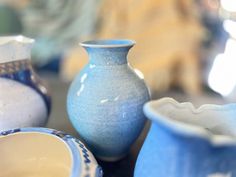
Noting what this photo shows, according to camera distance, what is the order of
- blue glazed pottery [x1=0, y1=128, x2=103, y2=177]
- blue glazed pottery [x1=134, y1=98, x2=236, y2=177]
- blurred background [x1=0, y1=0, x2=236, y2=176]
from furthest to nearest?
1. blurred background [x1=0, y1=0, x2=236, y2=176]
2. blue glazed pottery [x1=0, y1=128, x2=103, y2=177]
3. blue glazed pottery [x1=134, y1=98, x2=236, y2=177]

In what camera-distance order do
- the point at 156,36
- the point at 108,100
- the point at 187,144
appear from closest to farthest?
the point at 187,144 < the point at 108,100 < the point at 156,36

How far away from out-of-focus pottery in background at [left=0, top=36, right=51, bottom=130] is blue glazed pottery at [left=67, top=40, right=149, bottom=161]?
0.08 meters

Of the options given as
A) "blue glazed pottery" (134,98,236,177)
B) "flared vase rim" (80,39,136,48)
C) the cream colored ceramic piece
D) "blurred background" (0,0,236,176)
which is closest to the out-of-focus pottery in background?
the cream colored ceramic piece

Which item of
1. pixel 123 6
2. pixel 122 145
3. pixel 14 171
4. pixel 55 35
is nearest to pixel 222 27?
pixel 123 6

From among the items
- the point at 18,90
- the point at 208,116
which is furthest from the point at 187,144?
the point at 18,90

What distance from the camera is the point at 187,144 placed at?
1.08ft

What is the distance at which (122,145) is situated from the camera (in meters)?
0.53

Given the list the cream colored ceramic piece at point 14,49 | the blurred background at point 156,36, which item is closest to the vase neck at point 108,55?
the cream colored ceramic piece at point 14,49

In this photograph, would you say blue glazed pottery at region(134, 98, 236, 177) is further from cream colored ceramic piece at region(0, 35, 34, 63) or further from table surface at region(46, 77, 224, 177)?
cream colored ceramic piece at region(0, 35, 34, 63)

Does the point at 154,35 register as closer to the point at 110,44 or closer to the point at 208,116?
the point at 110,44

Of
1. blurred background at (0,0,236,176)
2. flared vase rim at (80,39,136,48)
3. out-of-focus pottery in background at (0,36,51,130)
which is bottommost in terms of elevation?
blurred background at (0,0,236,176)

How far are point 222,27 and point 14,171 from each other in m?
1.48

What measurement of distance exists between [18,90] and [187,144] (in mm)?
332

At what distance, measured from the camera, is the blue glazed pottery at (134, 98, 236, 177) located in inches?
12.3
